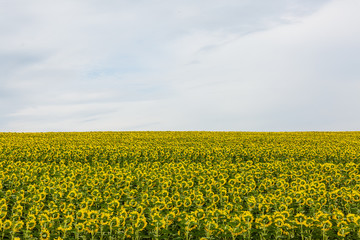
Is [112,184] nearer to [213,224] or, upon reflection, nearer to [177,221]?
[177,221]

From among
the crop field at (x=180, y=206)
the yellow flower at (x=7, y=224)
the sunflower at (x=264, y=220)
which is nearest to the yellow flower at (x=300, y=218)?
the crop field at (x=180, y=206)

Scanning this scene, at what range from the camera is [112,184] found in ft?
35.0

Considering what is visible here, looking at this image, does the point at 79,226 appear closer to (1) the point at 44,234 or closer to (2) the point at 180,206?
(1) the point at 44,234

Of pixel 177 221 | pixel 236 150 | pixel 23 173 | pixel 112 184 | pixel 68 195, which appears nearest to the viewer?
pixel 177 221

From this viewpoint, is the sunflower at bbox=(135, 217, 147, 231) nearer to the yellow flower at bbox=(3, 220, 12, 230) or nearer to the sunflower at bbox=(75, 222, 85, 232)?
the sunflower at bbox=(75, 222, 85, 232)

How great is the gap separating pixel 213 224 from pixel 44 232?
11.1ft

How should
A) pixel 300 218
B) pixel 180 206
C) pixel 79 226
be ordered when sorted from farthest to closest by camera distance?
pixel 180 206 → pixel 300 218 → pixel 79 226

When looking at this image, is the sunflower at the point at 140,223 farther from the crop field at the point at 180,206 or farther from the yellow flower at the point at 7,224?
the yellow flower at the point at 7,224

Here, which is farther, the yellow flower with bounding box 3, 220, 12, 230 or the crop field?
the yellow flower with bounding box 3, 220, 12, 230

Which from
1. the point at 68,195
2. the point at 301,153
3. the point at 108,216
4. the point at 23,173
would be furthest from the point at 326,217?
the point at 301,153

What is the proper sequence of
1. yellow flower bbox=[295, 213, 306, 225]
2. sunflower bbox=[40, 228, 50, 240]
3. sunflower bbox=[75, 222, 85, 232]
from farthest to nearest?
yellow flower bbox=[295, 213, 306, 225]
sunflower bbox=[75, 222, 85, 232]
sunflower bbox=[40, 228, 50, 240]

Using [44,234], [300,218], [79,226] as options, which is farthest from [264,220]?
[44,234]

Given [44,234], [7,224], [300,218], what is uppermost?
[300,218]

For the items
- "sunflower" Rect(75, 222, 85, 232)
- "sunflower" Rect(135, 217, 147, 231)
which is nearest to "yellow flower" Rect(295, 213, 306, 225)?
"sunflower" Rect(135, 217, 147, 231)
